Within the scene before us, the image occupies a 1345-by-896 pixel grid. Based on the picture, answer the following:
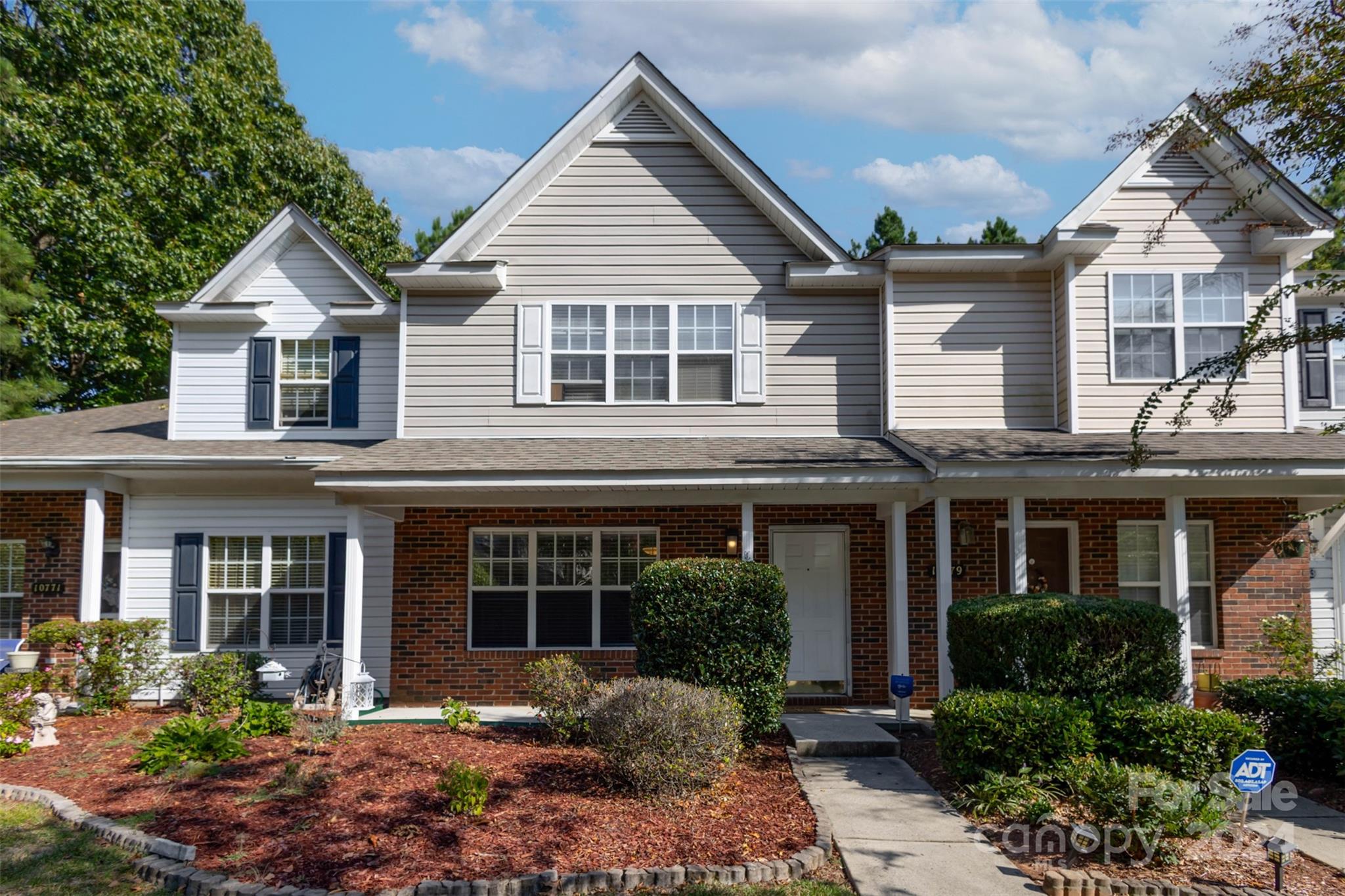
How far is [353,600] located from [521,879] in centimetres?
566

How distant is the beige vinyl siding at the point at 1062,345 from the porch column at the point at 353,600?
28.4ft

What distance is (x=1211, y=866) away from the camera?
18.5ft

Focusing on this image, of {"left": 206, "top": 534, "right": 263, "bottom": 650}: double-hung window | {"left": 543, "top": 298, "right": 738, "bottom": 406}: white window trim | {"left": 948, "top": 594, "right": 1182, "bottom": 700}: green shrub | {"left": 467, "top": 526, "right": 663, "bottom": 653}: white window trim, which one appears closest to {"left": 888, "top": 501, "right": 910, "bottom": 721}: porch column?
{"left": 948, "top": 594, "right": 1182, "bottom": 700}: green shrub

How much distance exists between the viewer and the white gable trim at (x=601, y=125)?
1155 cm

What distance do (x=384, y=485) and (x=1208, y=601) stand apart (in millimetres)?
10121

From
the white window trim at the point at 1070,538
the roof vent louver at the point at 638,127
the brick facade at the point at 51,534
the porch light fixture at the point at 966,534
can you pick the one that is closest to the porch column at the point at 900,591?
the porch light fixture at the point at 966,534

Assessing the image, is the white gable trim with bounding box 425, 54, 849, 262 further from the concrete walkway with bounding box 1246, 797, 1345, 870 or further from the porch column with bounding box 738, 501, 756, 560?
the concrete walkway with bounding box 1246, 797, 1345, 870

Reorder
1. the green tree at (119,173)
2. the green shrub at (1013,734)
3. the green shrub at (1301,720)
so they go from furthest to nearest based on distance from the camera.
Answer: the green tree at (119,173)
the green shrub at (1301,720)
the green shrub at (1013,734)

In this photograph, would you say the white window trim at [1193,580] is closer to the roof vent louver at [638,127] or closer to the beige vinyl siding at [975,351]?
the beige vinyl siding at [975,351]

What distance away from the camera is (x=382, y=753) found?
7934 mm

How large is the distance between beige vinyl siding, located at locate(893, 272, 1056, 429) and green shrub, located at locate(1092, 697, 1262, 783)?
5.11 metres

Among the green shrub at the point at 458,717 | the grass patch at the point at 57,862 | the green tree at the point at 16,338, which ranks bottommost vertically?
the grass patch at the point at 57,862

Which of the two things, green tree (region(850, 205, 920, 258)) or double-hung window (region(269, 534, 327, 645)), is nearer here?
double-hung window (region(269, 534, 327, 645))

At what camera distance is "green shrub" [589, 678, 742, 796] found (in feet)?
22.2
